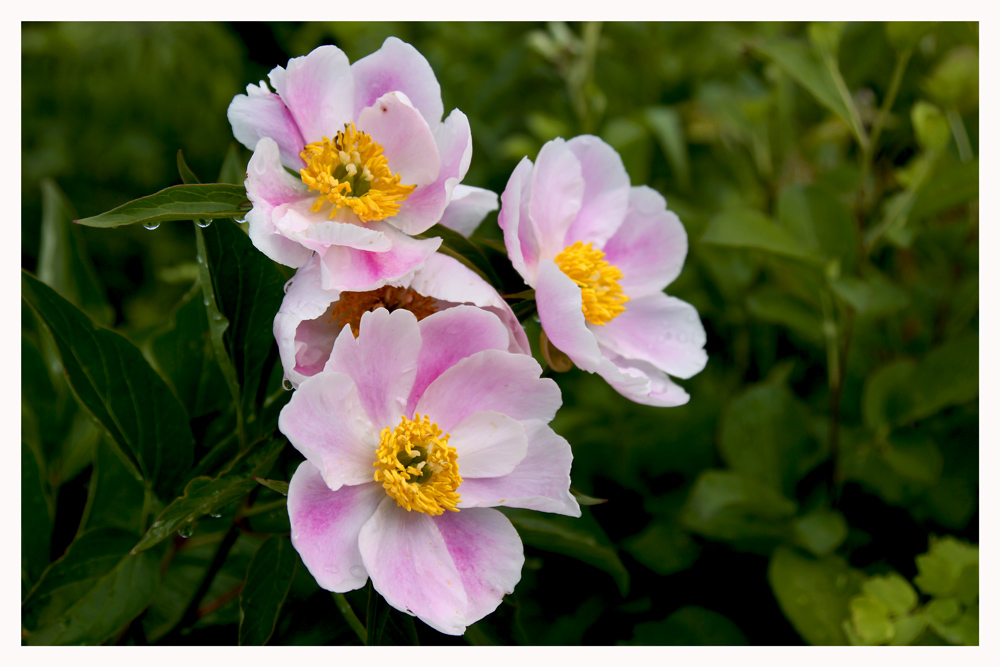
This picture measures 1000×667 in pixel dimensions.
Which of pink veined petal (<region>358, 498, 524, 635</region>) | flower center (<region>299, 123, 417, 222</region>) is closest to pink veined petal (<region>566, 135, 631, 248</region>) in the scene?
flower center (<region>299, 123, 417, 222</region>)

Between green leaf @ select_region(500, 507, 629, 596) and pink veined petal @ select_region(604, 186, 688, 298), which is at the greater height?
pink veined petal @ select_region(604, 186, 688, 298)

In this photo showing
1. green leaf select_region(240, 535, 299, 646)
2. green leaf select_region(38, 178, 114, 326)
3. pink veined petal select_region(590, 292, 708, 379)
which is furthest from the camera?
green leaf select_region(38, 178, 114, 326)

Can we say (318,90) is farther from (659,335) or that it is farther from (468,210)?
(659,335)

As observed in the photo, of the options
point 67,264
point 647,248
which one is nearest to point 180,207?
point 647,248

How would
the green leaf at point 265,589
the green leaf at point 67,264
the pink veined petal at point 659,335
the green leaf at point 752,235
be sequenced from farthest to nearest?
1. the green leaf at point 67,264
2. the green leaf at point 752,235
3. the pink veined petal at point 659,335
4. the green leaf at point 265,589

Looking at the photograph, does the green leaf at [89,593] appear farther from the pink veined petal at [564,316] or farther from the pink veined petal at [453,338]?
the pink veined petal at [564,316]

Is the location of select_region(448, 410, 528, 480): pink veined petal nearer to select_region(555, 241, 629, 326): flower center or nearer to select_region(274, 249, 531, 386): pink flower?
select_region(274, 249, 531, 386): pink flower

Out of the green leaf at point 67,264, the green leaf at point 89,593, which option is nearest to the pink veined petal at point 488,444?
the green leaf at point 89,593
